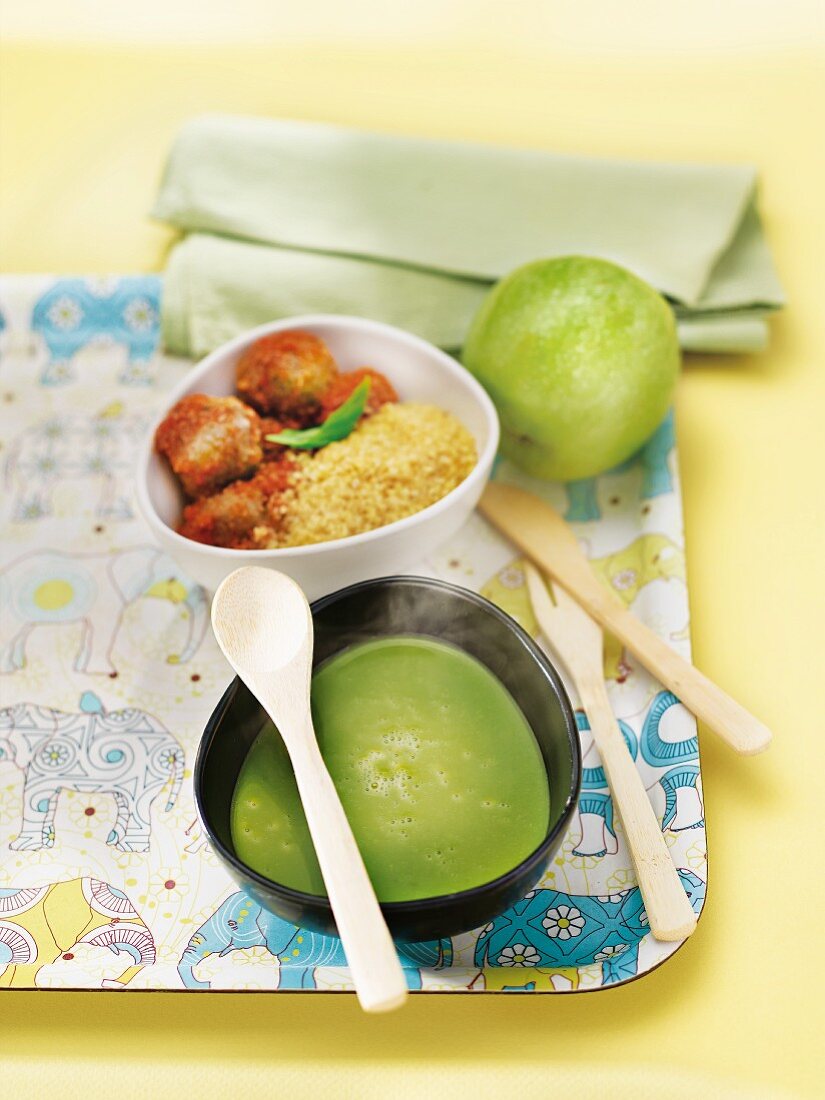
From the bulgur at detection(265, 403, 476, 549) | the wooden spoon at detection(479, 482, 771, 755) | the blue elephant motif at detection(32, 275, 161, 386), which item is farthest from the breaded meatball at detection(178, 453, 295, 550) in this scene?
the blue elephant motif at detection(32, 275, 161, 386)

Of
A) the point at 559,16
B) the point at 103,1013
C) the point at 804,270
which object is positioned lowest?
the point at 103,1013

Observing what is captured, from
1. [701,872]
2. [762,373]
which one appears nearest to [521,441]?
[762,373]

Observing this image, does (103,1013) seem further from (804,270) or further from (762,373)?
(804,270)

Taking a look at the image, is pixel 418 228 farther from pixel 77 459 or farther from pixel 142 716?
pixel 142 716

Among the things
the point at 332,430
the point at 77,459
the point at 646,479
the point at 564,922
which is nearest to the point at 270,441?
the point at 332,430

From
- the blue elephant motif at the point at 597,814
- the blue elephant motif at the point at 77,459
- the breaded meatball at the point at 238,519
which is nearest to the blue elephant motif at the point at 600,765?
the blue elephant motif at the point at 597,814

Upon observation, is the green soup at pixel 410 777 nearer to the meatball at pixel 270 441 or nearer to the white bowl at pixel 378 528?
the white bowl at pixel 378 528
